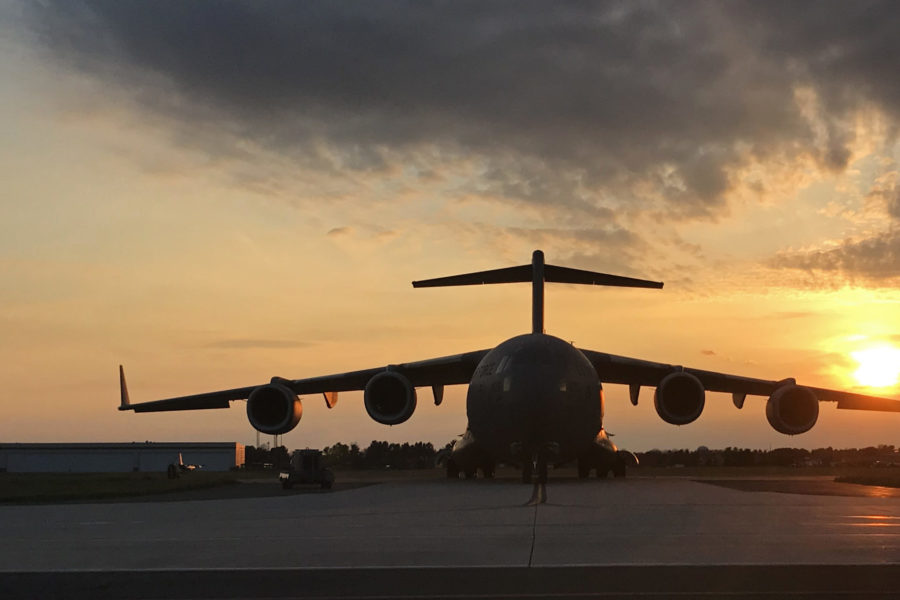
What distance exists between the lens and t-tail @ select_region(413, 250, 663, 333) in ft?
95.7

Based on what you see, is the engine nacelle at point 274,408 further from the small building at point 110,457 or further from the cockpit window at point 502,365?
the small building at point 110,457

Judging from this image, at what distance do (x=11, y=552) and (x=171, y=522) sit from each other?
142 inches

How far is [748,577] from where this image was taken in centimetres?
751

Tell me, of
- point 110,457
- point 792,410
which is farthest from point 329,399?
point 110,457

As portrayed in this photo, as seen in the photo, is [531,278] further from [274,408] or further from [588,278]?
[274,408]

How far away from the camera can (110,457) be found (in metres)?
76.9

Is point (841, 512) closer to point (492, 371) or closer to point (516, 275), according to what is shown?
point (492, 371)

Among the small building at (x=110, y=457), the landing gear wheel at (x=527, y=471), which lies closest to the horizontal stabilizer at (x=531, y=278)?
the landing gear wheel at (x=527, y=471)

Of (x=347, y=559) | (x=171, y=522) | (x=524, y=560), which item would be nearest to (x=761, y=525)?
(x=524, y=560)

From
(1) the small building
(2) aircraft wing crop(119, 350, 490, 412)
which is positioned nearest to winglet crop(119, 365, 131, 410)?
(2) aircraft wing crop(119, 350, 490, 412)

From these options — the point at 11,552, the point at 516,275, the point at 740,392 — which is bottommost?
the point at 11,552

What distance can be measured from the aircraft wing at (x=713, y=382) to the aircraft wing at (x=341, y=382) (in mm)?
3841

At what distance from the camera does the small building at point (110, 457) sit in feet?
249

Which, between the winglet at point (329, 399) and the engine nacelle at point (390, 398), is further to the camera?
the winglet at point (329, 399)
